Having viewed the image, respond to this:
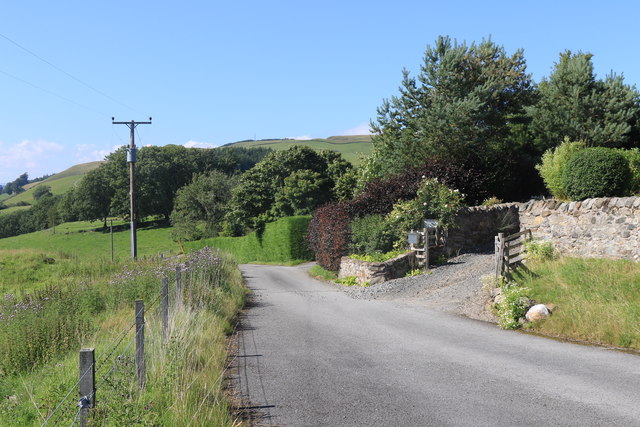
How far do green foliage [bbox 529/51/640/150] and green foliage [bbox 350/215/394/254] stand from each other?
32.5 ft

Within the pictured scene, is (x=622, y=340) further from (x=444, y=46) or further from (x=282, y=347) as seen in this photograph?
(x=444, y=46)

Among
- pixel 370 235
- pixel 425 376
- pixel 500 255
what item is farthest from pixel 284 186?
pixel 425 376

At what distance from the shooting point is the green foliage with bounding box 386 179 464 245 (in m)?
21.5

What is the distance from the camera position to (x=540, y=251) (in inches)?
664

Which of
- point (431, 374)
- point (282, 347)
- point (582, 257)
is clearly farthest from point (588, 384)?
point (582, 257)

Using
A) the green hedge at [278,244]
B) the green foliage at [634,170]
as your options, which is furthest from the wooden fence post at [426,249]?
the green hedge at [278,244]

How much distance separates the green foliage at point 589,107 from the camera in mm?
24219

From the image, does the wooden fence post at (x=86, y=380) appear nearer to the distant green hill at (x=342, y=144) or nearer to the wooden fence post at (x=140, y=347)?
the wooden fence post at (x=140, y=347)

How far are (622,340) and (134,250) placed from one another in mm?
27808

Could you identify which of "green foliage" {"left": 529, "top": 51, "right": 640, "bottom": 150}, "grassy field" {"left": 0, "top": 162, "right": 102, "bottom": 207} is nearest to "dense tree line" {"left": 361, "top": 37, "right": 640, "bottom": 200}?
"green foliage" {"left": 529, "top": 51, "right": 640, "bottom": 150}

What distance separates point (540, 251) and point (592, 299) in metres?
5.66

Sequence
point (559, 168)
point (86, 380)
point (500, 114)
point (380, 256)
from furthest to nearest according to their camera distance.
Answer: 1. point (500, 114)
2. point (380, 256)
3. point (559, 168)
4. point (86, 380)

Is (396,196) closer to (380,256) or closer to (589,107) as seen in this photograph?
(380,256)

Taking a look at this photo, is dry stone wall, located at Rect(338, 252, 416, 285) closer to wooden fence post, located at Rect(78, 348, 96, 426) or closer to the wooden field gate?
the wooden field gate
